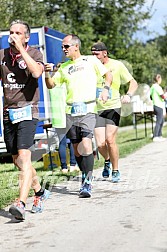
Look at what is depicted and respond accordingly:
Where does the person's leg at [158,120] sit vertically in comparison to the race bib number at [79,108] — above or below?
below

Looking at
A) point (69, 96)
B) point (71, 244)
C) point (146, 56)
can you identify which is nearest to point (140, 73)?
point (146, 56)

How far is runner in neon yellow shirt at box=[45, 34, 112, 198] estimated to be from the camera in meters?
8.12

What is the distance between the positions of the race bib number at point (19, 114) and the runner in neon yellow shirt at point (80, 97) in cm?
138

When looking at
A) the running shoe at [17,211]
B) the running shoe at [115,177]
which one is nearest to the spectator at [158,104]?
the running shoe at [115,177]

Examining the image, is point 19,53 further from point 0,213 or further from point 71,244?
point 71,244

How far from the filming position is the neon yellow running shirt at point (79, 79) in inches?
320

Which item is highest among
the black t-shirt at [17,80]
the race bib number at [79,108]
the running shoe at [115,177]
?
the black t-shirt at [17,80]

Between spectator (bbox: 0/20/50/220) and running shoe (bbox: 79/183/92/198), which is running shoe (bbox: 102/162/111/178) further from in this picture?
spectator (bbox: 0/20/50/220)

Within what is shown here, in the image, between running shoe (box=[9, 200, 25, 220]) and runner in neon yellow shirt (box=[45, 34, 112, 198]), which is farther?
runner in neon yellow shirt (box=[45, 34, 112, 198])

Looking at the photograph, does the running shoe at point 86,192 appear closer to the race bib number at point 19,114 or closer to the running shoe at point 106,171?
the race bib number at point 19,114

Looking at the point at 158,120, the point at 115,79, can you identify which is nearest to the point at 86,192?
the point at 115,79

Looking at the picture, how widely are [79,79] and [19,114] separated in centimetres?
154

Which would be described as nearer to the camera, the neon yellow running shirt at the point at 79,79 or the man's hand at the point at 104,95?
the neon yellow running shirt at the point at 79,79

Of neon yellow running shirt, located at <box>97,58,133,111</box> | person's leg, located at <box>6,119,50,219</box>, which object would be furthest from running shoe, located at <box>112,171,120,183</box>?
person's leg, located at <box>6,119,50,219</box>
